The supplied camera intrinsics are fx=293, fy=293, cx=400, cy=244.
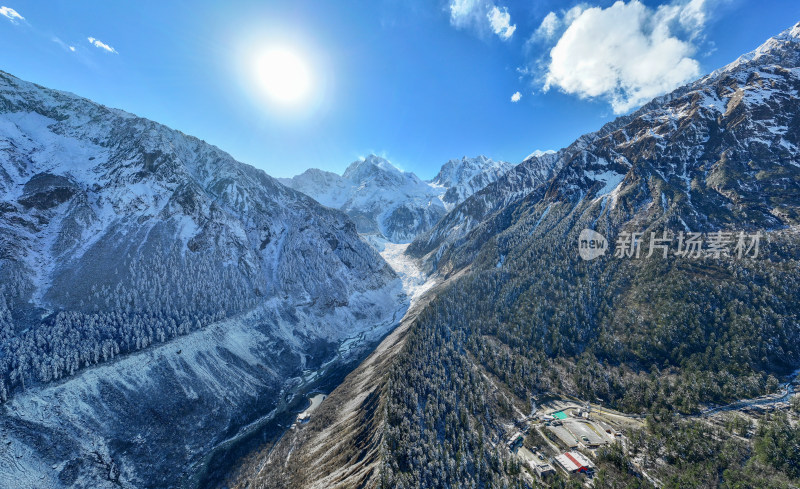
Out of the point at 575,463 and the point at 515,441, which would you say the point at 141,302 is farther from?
the point at 575,463

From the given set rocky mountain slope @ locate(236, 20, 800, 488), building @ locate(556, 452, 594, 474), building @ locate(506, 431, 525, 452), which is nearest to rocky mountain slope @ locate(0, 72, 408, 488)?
rocky mountain slope @ locate(236, 20, 800, 488)

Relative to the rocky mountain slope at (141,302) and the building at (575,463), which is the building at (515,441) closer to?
the building at (575,463)

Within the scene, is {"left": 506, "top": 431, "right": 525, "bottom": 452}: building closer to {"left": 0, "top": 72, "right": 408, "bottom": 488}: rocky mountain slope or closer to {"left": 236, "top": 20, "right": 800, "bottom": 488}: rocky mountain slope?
{"left": 236, "top": 20, "right": 800, "bottom": 488}: rocky mountain slope

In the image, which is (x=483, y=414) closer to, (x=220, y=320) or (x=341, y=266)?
(x=220, y=320)

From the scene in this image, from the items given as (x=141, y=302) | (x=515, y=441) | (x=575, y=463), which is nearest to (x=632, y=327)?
(x=575, y=463)

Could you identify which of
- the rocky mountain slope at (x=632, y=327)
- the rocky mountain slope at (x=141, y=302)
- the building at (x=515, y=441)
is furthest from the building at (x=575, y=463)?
the rocky mountain slope at (x=141, y=302)

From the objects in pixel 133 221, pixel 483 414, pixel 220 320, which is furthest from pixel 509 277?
pixel 133 221
